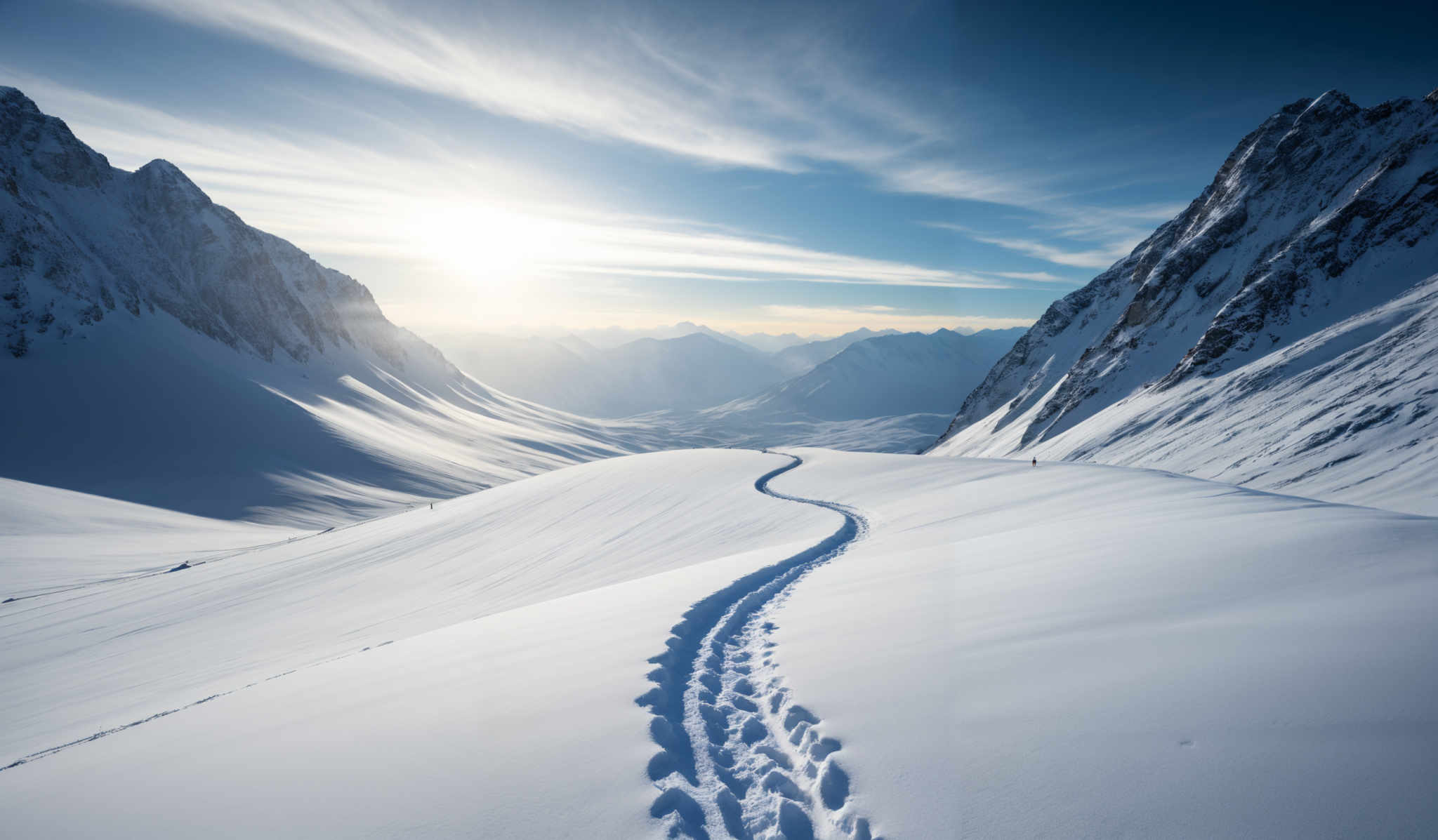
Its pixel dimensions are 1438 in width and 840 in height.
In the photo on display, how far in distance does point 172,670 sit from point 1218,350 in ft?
260

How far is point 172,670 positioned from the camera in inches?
711

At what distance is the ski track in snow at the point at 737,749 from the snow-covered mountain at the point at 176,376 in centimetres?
8353

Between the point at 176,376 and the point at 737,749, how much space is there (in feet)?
459

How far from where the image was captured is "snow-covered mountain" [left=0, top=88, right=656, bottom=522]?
8031cm

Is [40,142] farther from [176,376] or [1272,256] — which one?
[1272,256]

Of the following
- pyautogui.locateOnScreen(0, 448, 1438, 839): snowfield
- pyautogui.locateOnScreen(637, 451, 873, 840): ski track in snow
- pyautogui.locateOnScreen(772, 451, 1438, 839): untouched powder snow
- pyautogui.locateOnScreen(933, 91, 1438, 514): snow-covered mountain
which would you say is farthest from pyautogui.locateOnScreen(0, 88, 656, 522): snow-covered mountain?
pyautogui.locateOnScreen(933, 91, 1438, 514): snow-covered mountain

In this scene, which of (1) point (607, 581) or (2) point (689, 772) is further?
(1) point (607, 581)

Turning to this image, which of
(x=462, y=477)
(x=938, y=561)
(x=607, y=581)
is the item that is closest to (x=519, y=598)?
(x=607, y=581)

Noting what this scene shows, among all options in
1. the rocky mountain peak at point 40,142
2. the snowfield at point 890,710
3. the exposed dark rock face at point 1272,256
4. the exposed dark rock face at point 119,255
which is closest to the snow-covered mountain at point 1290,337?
the exposed dark rock face at point 1272,256

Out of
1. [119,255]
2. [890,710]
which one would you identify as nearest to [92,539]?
[890,710]

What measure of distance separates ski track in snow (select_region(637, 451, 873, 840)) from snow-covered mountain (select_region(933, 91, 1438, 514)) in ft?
112

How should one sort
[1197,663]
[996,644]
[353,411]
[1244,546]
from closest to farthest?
[1197,663] → [996,644] → [1244,546] → [353,411]

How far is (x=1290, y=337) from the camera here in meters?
53.9

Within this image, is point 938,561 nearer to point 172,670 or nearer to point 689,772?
point 689,772
